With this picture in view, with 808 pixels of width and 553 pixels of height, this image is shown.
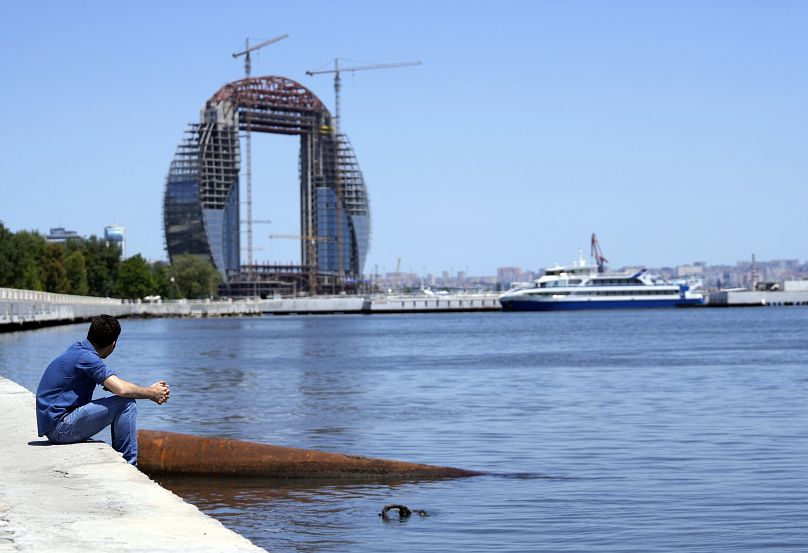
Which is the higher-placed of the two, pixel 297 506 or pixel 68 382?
pixel 68 382

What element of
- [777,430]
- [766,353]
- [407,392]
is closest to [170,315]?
[766,353]

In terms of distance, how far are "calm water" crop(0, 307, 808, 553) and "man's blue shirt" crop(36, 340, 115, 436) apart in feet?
9.08

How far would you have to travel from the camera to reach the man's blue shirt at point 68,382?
14.7 meters

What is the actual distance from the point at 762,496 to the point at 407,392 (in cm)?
2412

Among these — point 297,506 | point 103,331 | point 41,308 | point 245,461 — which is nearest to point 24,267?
point 41,308

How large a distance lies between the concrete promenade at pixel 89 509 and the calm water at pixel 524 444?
101 inches

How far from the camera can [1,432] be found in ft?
57.9

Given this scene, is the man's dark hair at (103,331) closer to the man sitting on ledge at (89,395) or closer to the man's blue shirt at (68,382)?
the man sitting on ledge at (89,395)

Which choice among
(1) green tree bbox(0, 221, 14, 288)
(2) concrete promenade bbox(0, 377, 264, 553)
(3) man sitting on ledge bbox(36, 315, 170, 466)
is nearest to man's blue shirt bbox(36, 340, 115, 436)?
(3) man sitting on ledge bbox(36, 315, 170, 466)

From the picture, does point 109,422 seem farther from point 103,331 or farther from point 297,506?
point 297,506

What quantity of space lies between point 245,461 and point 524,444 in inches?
300

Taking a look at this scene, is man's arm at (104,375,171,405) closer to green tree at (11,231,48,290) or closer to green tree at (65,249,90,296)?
green tree at (11,231,48,290)

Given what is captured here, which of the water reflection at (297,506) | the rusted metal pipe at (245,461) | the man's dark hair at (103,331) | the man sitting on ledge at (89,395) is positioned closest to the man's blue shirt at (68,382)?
the man sitting on ledge at (89,395)

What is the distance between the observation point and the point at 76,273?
17788 centimetres
